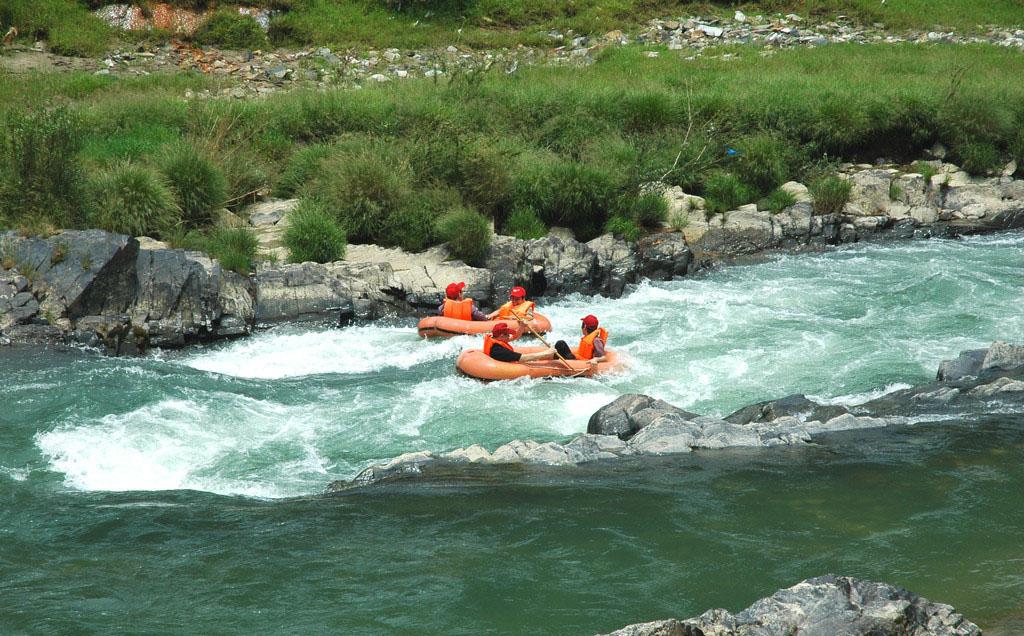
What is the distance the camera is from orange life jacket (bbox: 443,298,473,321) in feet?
42.1

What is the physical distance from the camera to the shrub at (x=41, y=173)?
12.9m

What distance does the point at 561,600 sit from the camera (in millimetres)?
5945

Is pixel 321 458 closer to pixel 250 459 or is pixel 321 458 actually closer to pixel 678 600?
pixel 250 459

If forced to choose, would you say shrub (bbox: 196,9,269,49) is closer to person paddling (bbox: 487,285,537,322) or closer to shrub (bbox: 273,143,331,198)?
shrub (bbox: 273,143,331,198)

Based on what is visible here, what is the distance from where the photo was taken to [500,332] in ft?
38.3

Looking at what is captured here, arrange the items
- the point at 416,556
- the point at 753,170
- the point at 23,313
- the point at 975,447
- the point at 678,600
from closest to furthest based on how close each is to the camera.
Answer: the point at 678,600 < the point at 416,556 < the point at 975,447 < the point at 23,313 < the point at 753,170

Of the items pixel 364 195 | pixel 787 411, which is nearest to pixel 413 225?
pixel 364 195

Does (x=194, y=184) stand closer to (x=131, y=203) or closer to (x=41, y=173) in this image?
(x=131, y=203)

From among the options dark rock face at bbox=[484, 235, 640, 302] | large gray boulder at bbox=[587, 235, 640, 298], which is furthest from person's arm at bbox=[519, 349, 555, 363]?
large gray boulder at bbox=[587, 235, 640, 298]

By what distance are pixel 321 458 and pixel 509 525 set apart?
242 cm

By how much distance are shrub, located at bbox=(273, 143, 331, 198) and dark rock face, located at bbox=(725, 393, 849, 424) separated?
9299mm

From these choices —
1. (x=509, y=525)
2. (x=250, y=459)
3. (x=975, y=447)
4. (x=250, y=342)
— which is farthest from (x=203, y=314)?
(x=975, y=447)

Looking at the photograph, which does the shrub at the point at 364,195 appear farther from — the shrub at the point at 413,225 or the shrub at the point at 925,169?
the shrub at the point at 925,169

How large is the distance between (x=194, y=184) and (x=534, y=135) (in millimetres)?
6590
